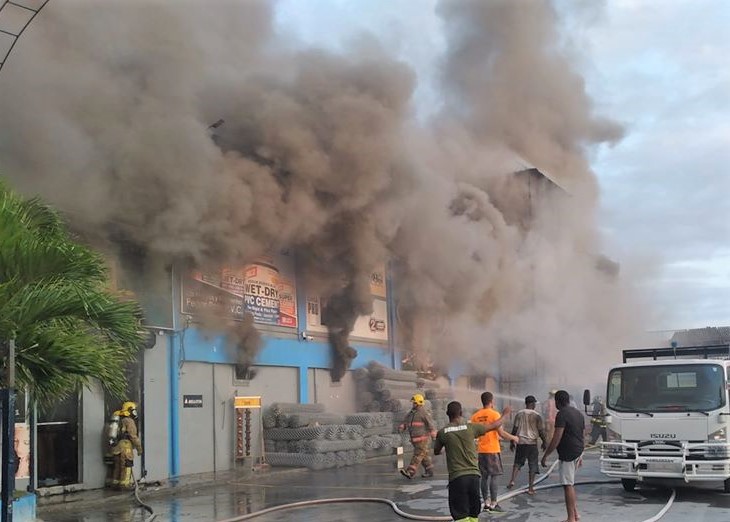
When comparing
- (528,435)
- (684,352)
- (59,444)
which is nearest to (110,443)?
(59,444)

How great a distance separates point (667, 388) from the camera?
956 cm

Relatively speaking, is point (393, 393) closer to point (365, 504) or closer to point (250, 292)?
point (250, 292)

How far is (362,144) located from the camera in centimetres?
1536

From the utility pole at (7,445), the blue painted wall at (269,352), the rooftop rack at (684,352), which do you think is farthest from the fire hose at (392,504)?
the blue painted wall at (269,352)

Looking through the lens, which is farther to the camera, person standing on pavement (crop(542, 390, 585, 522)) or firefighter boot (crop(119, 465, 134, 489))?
firefighter boot (crop(119, 465, 134, 489))

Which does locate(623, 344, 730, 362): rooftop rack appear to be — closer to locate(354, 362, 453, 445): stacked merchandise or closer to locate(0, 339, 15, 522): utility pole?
locate(354, 362, 453, 445): stacked merchandise

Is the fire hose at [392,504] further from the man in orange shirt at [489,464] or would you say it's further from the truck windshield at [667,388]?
the truck windshield at [667,388]

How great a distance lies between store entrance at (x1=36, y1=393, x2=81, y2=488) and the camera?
10289 mm

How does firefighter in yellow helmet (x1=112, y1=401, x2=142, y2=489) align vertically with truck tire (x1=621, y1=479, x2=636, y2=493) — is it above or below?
above

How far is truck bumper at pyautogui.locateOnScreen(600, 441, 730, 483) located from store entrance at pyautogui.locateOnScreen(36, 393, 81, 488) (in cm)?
717

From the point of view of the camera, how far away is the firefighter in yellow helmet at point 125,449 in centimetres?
1067

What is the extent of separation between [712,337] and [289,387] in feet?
56.6

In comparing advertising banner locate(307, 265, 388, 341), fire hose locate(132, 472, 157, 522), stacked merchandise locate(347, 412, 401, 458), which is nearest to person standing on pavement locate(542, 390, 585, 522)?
fire hose locate(132, 472, 157, 522)

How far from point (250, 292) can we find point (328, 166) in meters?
3.02
